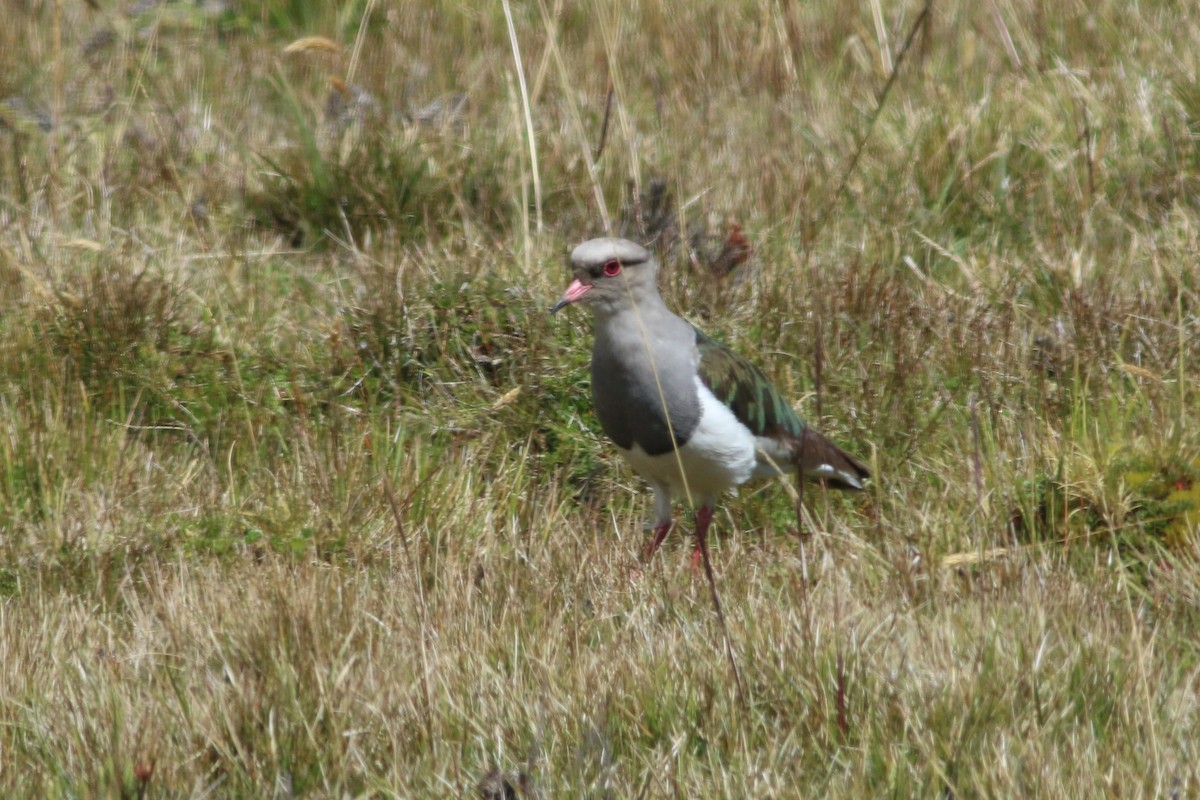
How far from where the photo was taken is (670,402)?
4.19 meters

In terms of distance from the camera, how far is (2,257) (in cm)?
515

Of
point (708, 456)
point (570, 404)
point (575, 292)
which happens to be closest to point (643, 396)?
point (708, 456)

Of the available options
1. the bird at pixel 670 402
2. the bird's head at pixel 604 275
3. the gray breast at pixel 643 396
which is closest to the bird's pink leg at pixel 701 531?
the bird at pixel 670 402

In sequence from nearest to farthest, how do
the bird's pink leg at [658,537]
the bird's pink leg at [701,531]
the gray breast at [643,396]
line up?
the bird's pink leg at [701,531] → the bird's pink leg at [658,537] → the gray breast at [643,396]

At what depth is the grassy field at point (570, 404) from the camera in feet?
9.29

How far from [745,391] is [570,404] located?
65 cm

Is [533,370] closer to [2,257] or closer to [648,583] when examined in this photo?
[648,583]

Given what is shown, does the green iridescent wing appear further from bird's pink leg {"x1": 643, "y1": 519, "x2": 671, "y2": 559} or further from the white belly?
bird's pink leg {"x1": 643, "y1": 519, "x2": 671, "y2": 559}

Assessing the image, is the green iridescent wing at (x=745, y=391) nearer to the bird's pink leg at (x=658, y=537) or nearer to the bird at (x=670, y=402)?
the bird at (x=670, y=402)

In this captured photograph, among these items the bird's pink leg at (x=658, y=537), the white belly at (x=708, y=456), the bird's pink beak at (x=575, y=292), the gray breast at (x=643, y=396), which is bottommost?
the bird's pink leg at (x=658, y=537)

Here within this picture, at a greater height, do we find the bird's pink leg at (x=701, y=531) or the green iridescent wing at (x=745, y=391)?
the green iridescent wing at (x=745, y=391)

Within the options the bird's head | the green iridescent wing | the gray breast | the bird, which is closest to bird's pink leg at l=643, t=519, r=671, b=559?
the bird

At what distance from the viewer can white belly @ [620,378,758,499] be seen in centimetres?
419

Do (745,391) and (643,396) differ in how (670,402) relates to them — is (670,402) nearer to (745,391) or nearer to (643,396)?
(643,396)
